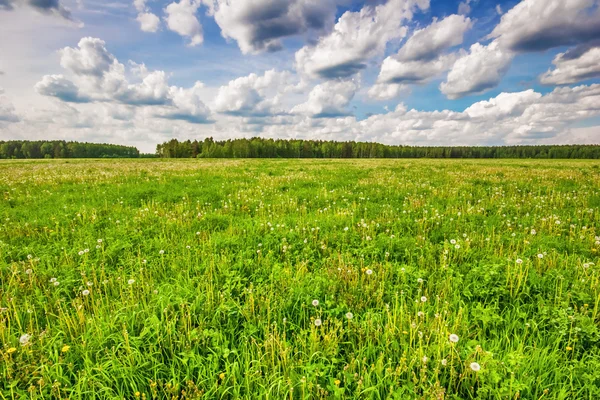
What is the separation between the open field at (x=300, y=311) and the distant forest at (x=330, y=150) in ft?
377

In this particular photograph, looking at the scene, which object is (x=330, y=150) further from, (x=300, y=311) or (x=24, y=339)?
(x=24, y=339)

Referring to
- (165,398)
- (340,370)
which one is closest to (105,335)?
(165,398)

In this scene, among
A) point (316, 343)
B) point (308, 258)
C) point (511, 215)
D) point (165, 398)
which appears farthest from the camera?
point (511, 215)

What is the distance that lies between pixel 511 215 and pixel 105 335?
8.71m

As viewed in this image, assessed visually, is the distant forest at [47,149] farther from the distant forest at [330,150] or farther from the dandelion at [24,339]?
the dandelion at [24,339]

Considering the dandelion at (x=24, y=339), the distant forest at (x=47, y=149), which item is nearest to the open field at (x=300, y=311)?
the dandelion at (x=24, y=339)

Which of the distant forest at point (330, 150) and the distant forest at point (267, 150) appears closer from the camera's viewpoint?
the distant forest at point (330, 150)

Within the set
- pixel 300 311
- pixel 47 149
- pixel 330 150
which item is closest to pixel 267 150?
pixel 330 150

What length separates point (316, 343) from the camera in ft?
8.72

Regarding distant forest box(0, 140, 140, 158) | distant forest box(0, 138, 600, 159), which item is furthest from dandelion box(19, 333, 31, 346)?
distant forest box(0, 140, 140, 158)

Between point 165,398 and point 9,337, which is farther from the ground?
point 9,337

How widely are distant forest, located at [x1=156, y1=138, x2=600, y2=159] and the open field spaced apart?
11485cm

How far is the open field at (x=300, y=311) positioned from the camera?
7.63ft

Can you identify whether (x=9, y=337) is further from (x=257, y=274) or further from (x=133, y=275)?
(x=257, y=274)
